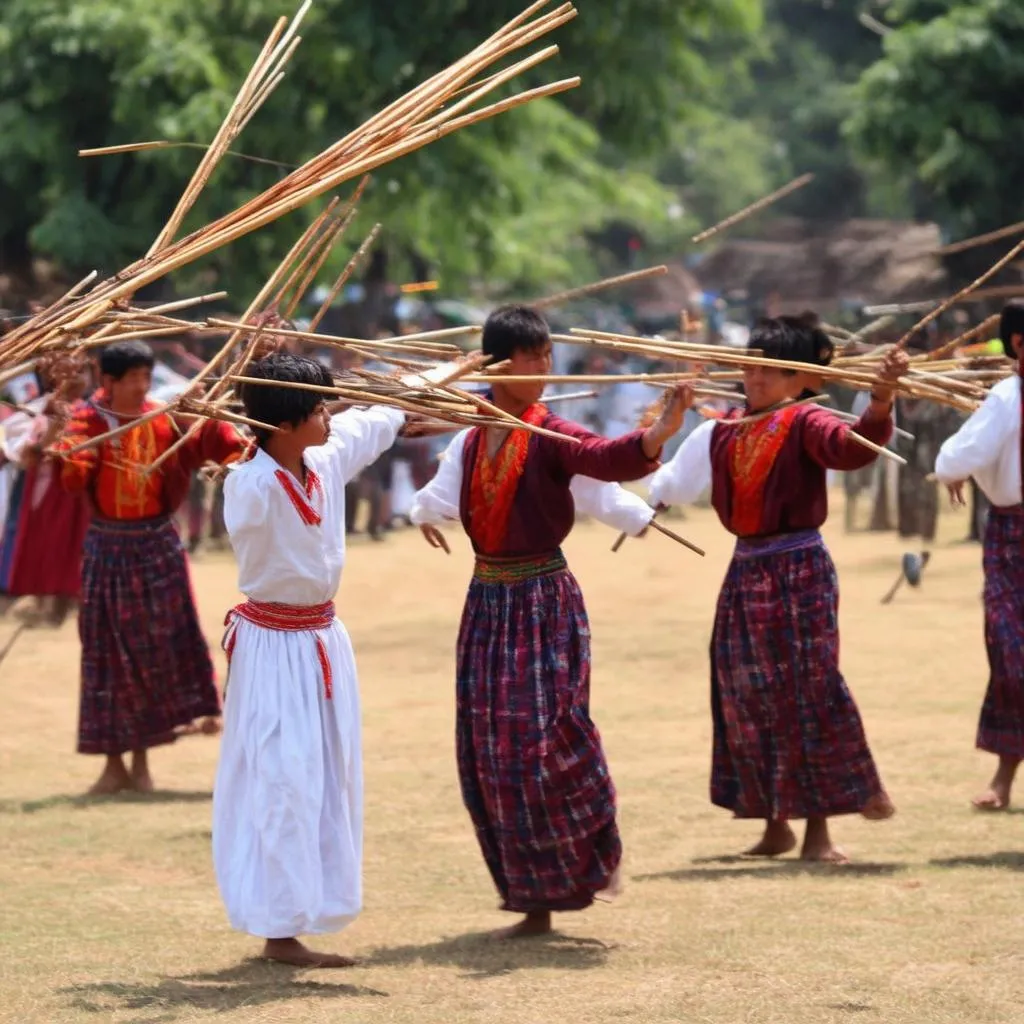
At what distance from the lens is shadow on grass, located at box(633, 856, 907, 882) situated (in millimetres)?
6582

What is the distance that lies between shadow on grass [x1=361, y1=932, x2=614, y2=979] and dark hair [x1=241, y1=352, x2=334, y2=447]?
4.83 ft

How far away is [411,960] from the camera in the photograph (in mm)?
5617

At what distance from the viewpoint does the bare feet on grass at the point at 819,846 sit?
6.80m

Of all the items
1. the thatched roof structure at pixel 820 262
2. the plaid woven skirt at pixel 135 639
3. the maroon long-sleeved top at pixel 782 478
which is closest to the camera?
the maroon long-sleeved top at pixel 782 478

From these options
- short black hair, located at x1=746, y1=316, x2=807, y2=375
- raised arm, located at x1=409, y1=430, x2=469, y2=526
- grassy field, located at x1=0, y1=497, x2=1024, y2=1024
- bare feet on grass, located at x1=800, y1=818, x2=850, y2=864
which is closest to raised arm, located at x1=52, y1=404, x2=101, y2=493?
grassy field, located at x1=0, y1=497, x2=1024, y2=1024

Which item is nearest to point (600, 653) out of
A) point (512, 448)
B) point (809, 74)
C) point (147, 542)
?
point (147, 542)

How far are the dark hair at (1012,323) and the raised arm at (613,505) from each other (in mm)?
1820

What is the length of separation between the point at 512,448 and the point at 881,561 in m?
11.0

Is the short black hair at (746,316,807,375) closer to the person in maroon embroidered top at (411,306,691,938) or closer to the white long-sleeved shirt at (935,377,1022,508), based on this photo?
the white long-sleeved shirt at (935,377,1022,508)

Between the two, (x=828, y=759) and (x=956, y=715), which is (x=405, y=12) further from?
(x=828, y=759)

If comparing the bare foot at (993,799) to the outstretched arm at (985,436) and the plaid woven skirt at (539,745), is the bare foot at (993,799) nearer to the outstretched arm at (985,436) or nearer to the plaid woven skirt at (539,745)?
the outstretched arm at (985,436)

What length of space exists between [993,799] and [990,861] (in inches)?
32.4

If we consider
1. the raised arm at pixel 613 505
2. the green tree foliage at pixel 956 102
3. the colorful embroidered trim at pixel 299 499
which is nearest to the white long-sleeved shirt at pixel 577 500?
the raised arm at pixel 613 505

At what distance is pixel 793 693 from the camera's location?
6.79 metres
